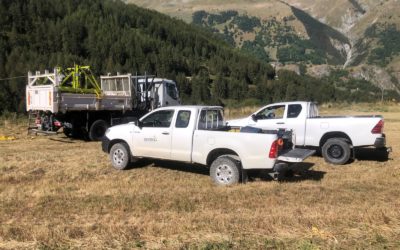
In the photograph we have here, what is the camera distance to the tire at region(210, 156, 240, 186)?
8547mm

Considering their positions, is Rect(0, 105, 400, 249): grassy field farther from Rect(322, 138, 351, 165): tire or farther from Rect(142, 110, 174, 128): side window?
Rect(142, 110, 174, 128): side window

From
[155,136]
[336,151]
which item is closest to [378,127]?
[336,151]

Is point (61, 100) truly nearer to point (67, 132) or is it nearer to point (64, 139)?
point (67, 132)

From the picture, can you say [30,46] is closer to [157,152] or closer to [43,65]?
[43,65]

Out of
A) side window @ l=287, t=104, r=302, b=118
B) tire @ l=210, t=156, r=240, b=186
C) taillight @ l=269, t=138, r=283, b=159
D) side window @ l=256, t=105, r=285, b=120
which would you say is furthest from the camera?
side window @ l=256, t=105, r=285, b=120

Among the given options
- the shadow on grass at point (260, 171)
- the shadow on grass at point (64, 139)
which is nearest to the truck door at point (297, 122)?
the shadow on grass at point (260, 171)

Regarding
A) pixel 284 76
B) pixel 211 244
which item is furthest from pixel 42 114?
pixel 284 76

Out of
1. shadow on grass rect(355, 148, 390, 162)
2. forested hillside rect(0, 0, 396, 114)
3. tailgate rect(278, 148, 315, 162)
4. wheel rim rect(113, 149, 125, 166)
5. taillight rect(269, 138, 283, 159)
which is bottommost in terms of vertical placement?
shadow on grass rect(355, 148, 390, 162)

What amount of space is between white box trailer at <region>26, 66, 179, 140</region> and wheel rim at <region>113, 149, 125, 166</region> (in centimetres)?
576

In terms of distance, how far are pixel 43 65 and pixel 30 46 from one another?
18.7 metres

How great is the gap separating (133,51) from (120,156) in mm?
111808

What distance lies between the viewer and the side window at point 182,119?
929 centimetres

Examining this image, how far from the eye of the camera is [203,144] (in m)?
8.98

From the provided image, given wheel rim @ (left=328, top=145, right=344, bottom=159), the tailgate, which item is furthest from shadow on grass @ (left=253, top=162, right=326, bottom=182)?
wheel rim @ (left=328, top=145, right=344, bottom=159)
